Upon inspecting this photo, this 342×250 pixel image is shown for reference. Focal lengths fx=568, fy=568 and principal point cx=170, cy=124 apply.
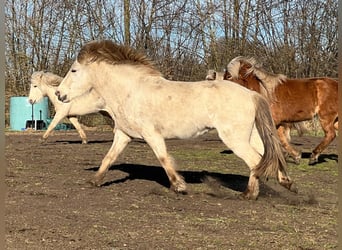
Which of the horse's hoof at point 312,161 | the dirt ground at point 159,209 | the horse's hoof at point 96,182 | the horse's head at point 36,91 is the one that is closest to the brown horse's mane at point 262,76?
the horse's hoof at point 312,161

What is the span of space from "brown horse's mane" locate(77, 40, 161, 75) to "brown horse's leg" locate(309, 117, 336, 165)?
4.38 metres

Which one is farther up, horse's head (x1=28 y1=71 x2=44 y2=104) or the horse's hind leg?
horse's head (x1=28 y1=71 x2=44 y2=104)

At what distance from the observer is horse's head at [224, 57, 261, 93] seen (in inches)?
393

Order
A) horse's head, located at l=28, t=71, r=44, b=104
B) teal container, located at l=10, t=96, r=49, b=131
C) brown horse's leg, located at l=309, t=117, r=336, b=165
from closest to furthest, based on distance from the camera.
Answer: brown horse's leg, located at l=309, t=117, r=336, b=165 → horse's head, located at l=28, t=71, r=44, b=104 → teal container, located at l=10, t=96, r=49, b=131

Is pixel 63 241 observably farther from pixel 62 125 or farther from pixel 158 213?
pixel 62 125

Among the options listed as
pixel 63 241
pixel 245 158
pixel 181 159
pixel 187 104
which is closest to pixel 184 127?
pixel 187 104

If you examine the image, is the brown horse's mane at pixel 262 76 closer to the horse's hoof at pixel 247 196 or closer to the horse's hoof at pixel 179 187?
the horse's hoof at pixel 179 187

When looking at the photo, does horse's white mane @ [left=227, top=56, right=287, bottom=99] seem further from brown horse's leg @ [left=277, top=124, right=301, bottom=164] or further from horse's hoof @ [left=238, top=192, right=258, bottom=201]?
horse's hoof @ [left=238, top=192, right=258, bottom=201]

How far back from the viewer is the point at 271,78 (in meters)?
10.3

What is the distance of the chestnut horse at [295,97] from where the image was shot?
1009 cm

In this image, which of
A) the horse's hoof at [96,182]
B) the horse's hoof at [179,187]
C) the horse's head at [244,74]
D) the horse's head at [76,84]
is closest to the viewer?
the horse's hoof at [179,187]

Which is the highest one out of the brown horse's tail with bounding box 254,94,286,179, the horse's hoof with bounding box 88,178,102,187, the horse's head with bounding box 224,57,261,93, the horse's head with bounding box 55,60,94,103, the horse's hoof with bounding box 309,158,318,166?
the horse's head with bounding box 224,57,261,93

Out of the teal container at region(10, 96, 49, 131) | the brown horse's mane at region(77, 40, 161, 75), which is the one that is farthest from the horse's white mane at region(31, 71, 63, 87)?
the brown horse's mane at region(77, 40, 161, 75)

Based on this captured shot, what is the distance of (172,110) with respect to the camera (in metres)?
6.27
